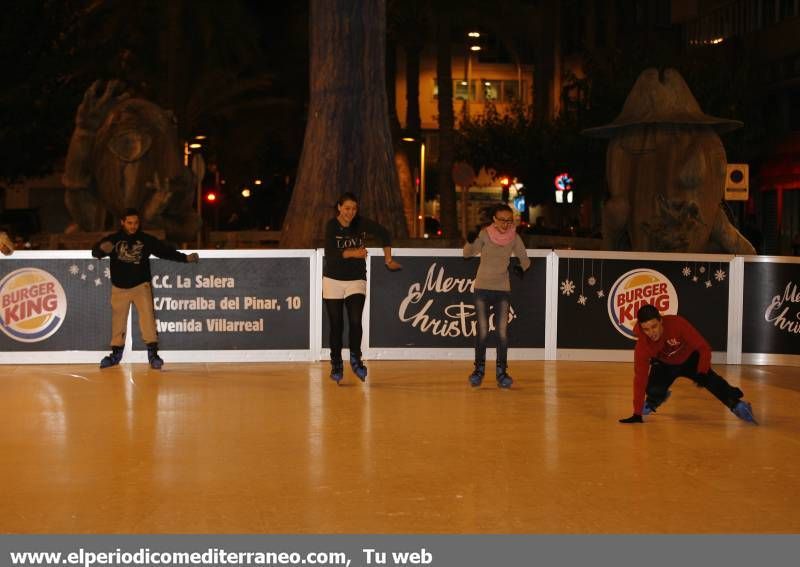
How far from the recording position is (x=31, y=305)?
13.5m

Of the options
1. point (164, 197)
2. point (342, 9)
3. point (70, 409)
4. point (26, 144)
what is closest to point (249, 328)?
point (70, 409)

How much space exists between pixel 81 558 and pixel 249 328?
811 cm

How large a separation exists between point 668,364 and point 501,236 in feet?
8.29

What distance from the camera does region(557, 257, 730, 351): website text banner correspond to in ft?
46.2

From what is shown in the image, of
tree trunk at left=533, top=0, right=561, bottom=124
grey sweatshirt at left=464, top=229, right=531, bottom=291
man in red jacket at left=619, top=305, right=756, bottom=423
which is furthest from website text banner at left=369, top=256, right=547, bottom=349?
tree trunk at left=533, top=0, right=561, bottom=124

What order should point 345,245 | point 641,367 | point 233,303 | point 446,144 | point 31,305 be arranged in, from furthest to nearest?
point 446,144 < point 233,303 < point 31,305 < point 345,245 < point 641,367

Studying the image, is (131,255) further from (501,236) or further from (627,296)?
(627,296)

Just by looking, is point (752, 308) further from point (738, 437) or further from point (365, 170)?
point (365, 170)

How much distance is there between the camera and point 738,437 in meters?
9.36

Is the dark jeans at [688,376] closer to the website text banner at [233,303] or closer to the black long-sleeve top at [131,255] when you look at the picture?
the website text banner at [233,303]

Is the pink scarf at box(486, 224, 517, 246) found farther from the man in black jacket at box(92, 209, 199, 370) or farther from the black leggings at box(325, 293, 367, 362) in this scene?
the man in black jacket at box(92, 209, 199, 370)

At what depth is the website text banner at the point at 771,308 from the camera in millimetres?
14117

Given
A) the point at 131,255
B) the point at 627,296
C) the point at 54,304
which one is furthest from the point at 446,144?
the point at 131,255

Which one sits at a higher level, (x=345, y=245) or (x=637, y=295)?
(x=345, y=245)
